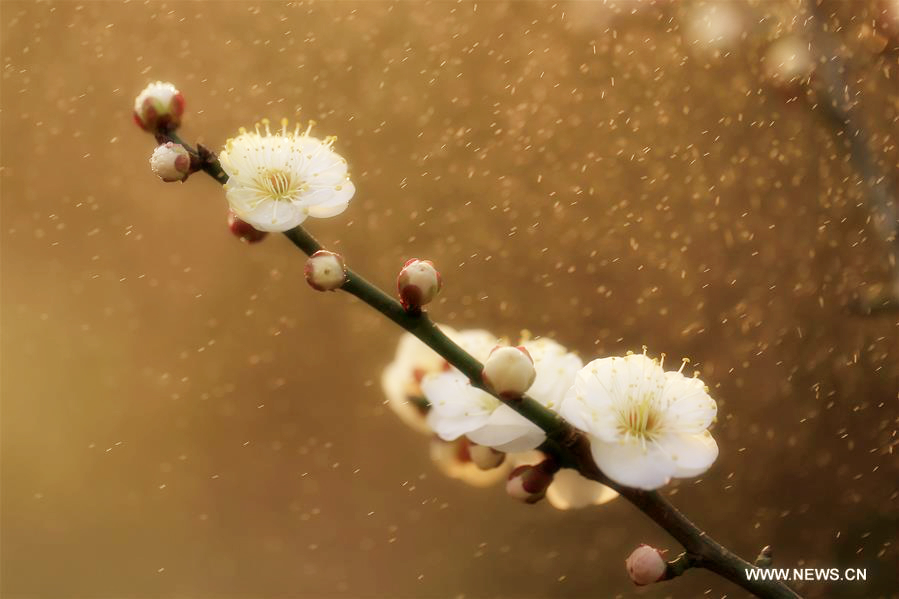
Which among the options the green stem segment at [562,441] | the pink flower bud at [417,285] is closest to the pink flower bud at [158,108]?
the green stem segment at [562,441]

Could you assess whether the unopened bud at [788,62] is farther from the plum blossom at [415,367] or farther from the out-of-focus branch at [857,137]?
the plum blossom at [415,367]

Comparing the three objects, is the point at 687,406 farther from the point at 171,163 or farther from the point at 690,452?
the point at 171,163

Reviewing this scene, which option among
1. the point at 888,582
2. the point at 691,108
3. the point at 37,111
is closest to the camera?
the point at 888,582

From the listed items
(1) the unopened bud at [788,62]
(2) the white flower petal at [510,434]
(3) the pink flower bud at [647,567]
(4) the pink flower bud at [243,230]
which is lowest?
(3) the pink flower bud at [647,567]

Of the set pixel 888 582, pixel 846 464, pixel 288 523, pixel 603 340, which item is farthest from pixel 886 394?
pixel 288 523

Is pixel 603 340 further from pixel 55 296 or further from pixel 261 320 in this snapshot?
pixel 55 296

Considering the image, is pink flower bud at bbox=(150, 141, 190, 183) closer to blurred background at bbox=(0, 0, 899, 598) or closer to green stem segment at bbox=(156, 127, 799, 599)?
green stem segment at bbox=(156, 127, 799, 599)
